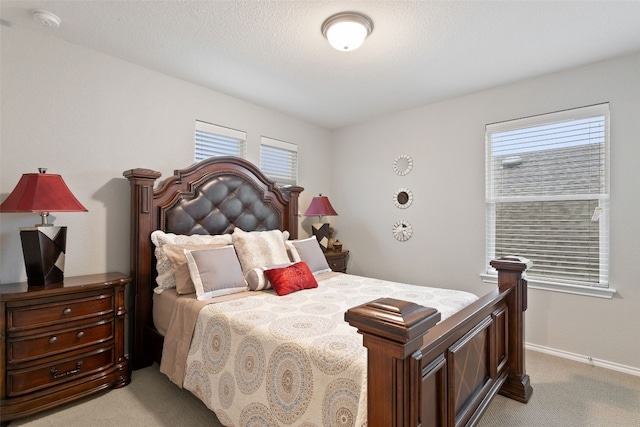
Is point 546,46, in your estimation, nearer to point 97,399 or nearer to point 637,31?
point 637,31

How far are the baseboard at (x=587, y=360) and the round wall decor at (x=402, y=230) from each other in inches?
63.5

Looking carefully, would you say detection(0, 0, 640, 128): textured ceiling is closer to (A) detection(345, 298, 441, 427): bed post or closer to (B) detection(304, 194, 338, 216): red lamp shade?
(B) detection(304, 194, 338, 216): red lamp shade

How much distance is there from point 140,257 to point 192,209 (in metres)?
0.61

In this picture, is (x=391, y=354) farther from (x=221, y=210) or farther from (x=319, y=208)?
(x=319, y=208)

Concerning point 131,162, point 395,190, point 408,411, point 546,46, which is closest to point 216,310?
point 408,411

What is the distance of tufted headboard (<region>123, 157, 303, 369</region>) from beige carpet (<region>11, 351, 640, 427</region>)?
38 cm

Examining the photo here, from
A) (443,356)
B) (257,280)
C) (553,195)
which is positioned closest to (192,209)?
(257,280)

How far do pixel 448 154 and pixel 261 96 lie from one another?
2.22m

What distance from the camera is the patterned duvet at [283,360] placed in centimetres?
126

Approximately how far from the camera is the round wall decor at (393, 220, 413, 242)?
3868mm

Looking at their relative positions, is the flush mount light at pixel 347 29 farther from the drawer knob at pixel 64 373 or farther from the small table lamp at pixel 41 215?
the drawer knob at pixel 64 373

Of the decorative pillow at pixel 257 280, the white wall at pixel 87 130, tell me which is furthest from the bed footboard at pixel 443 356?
the white wall at pixel 87 130

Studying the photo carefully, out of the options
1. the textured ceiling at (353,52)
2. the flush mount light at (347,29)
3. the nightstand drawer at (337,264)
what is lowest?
the nightstand drawer at (337,264)

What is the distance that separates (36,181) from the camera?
2.00 meters
